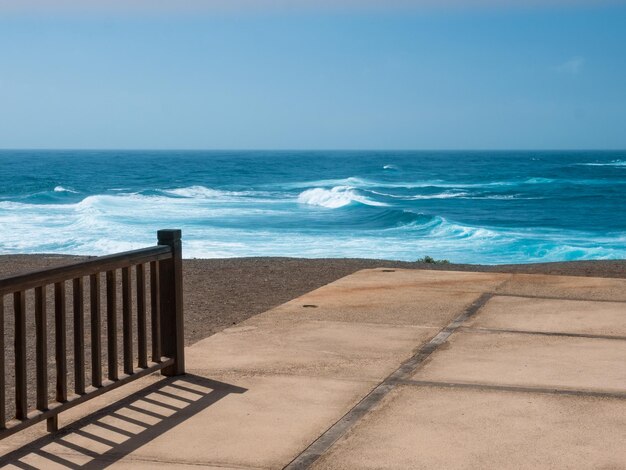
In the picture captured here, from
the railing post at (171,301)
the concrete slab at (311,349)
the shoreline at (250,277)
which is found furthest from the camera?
the shoreline at (250,277)

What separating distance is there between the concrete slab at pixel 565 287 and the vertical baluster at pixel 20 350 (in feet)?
19.6

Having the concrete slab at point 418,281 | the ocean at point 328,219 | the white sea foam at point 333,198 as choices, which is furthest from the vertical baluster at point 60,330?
the white sea foam at point 333,198

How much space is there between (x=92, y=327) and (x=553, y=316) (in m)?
4.50

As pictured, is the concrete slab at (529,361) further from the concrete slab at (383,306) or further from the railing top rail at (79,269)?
the railing top rail at (79,269)

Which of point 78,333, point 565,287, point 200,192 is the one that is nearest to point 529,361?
point 78,333

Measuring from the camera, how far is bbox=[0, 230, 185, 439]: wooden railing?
180 inches

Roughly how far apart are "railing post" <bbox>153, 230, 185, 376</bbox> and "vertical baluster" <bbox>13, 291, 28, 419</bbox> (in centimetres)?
148

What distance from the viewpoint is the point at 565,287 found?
10023mm

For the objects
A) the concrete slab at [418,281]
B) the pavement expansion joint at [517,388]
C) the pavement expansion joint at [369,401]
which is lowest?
the concrete slab at [418,281]

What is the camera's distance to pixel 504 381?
601 centimetres

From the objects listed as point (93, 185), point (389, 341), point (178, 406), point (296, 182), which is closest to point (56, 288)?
point (178, 406)

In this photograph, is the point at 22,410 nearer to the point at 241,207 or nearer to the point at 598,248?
the point at 598,248

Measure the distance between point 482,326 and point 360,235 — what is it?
26429 mm

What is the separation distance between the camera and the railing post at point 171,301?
598 cm
